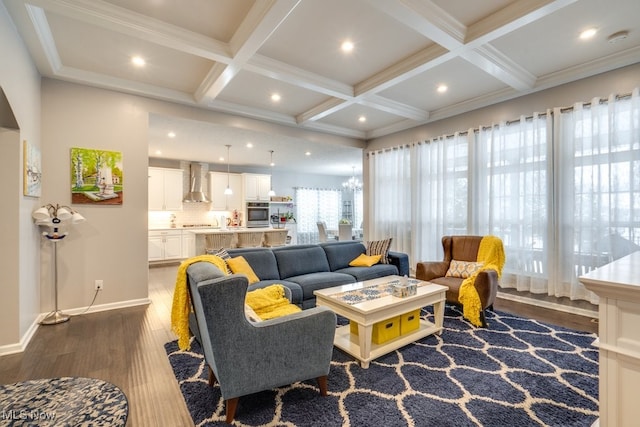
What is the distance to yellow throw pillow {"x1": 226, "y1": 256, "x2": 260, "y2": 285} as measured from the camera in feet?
10.4

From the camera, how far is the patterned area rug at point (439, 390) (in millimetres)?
1759

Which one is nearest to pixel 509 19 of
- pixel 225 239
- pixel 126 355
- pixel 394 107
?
pixel 394 107

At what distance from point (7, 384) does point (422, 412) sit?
9.32 feet

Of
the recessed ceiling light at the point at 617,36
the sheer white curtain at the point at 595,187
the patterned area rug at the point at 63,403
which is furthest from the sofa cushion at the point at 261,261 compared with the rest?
the recessed ceiling light at the point at 617,36

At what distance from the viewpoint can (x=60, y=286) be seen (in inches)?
135

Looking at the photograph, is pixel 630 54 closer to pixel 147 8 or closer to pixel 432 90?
pixel 432 90

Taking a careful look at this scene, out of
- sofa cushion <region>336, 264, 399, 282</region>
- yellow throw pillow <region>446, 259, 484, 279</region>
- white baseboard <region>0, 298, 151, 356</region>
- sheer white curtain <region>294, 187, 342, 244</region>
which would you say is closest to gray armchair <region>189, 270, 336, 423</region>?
sofa cushion <region>336, 264, 399, 282</region>

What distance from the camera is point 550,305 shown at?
3758 mm

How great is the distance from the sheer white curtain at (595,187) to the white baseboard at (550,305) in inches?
6.6

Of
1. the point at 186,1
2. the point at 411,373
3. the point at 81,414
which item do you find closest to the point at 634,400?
the point at 411,373

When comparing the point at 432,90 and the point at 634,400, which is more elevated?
the point at 432,90

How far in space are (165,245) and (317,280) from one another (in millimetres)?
5085

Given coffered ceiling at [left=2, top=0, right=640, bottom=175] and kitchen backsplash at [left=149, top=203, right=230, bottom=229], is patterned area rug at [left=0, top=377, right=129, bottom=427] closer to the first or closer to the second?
coffered ceiling at [left=2, top=0, right=640, bottom=175]

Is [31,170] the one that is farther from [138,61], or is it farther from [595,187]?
[595,187]
